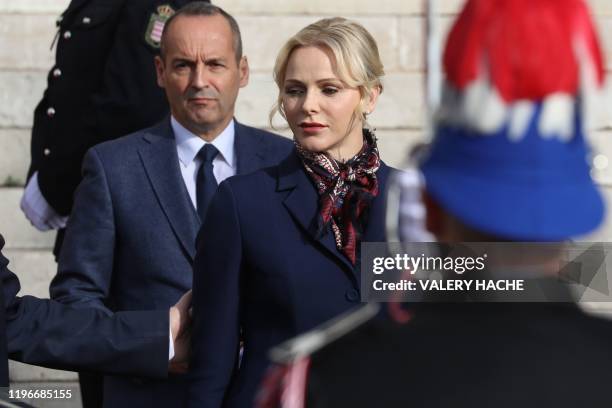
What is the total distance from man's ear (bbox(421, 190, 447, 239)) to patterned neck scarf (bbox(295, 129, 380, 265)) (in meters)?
1.72

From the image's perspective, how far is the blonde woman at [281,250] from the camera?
3535 millimetres

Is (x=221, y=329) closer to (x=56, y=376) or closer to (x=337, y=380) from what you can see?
(x=337, y=380)

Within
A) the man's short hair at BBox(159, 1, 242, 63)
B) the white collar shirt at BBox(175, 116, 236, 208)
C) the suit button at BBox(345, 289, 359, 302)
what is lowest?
the suit button at BBox(345, 289, 359, 302)

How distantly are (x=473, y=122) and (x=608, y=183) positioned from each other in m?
5.66

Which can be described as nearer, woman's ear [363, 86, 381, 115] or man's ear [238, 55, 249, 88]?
woman's ear [363, 86, 381, 115]

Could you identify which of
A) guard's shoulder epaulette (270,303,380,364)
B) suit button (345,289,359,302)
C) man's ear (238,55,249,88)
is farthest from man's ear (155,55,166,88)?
guard's shoulder epaulette (270,303,380,364)

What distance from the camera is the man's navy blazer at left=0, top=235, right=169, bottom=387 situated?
379cm

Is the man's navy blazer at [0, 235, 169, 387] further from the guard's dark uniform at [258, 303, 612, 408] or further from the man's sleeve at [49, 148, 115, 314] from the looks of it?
the guard's dark uniform at [258, 303, 612, 408]

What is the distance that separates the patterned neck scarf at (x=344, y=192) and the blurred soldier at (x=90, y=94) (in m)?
1.61

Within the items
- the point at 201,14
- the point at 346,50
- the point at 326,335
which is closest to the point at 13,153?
the point at 201,14

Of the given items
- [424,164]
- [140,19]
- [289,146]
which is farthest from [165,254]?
[424,164]

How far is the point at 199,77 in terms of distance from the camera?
4641 mm

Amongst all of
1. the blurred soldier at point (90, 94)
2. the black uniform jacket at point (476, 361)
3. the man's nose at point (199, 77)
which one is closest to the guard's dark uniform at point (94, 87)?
the blurred soldier at point (90, 94)

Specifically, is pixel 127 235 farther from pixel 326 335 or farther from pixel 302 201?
pixel 326 335
